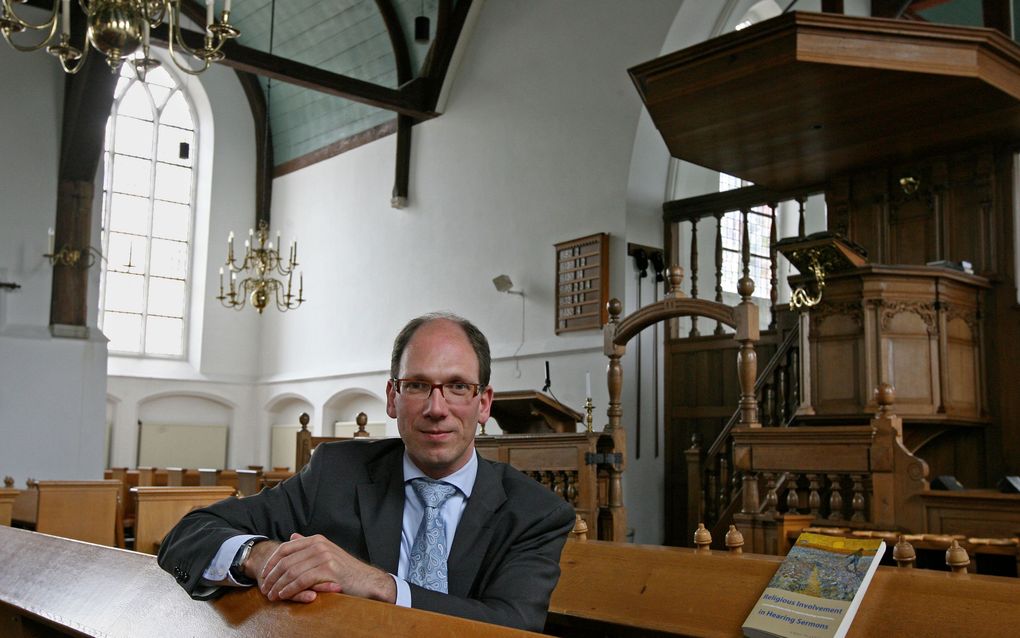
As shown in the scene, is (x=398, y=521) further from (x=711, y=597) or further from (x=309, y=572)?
(x=711, y=597)

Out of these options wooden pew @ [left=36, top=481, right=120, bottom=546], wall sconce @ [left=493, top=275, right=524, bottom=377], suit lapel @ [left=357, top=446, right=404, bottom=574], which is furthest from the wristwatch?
wall sconce @ [left=493, top=275, right=524, bottom=377]

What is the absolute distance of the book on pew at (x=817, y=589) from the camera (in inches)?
85.4

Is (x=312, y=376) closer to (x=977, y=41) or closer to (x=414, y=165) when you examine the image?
(x=414, y=165)

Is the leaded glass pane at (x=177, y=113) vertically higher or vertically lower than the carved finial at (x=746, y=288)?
higher

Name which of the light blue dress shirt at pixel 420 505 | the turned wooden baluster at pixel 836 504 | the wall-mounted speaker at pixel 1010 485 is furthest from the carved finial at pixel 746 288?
the light blue dress shirt at pixel 420 505

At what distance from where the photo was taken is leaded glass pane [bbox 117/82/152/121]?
48.9ft

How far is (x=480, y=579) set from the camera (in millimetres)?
2076

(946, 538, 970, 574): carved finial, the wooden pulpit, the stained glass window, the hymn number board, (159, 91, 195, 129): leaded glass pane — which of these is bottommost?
(946, 538, 970, 574): carved finial

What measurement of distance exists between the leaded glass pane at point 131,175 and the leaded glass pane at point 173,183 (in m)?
0.15

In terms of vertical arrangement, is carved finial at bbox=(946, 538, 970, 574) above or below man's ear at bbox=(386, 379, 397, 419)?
below

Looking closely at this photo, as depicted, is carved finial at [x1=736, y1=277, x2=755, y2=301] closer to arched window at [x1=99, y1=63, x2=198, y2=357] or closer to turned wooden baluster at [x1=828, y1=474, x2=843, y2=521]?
turned wooden baluster at [x1=828, y1=474, x2=843, y2=521]

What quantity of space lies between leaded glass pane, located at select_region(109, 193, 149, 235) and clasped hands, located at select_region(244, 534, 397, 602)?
46.4ft

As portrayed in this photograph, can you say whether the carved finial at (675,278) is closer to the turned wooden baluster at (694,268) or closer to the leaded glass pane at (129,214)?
the turned wooden baluster at (694,268)

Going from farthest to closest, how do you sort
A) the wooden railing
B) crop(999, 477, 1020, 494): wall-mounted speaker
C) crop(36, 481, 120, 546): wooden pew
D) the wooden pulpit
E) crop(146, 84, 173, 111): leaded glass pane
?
crop(146, 84, 173, 111): leaded glass pane
the wooden railing
the wooden pulpit
crop(36, 481, 120, 546): wooden pew
crop(999, 477, 1020, 494): wall-mounted speaker
